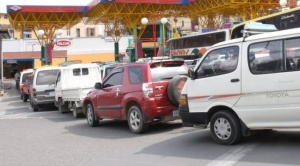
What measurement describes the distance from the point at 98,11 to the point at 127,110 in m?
28.6

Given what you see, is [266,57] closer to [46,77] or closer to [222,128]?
[222,128]

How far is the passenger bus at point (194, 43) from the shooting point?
112 ft

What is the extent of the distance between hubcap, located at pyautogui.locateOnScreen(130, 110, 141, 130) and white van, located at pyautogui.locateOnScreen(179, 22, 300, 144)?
2.07 meters

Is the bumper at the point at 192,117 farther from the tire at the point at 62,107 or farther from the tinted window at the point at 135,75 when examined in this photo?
the tire at the point at 62,107

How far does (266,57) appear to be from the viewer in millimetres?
7363

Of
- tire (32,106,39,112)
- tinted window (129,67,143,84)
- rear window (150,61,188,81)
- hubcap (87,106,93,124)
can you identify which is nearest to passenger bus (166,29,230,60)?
tire (32,106,39,112)

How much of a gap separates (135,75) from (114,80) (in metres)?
1.07

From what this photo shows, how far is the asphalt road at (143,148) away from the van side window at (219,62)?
56.3 inches

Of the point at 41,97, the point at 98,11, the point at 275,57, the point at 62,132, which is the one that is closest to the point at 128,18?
the point at 98,11

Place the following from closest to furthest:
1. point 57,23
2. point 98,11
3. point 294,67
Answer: point 294,67 < point 98,11 < point 57,23

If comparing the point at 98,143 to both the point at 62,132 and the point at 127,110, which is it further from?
the point at 62,132

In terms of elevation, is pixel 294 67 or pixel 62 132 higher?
pixel 294 67

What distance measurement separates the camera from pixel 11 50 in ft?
207

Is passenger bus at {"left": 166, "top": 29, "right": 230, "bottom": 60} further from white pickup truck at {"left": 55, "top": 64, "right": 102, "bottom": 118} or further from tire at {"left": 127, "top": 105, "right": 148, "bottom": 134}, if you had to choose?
tire at {"left": 127, "top": 105, "right": 148, "bottom": 134}
